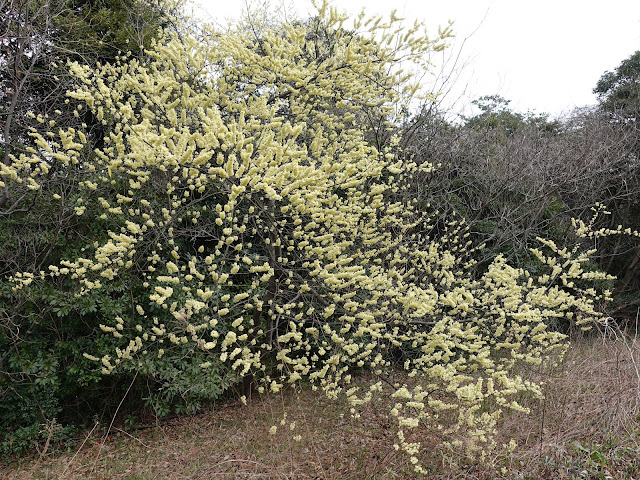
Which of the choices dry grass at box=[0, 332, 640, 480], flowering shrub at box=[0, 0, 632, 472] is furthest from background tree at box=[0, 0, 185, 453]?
dry grass at box=[0, 332, 640, 480]

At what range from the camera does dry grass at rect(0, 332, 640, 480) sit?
11.2 feet

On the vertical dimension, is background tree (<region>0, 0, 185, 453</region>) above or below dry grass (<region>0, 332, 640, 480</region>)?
above

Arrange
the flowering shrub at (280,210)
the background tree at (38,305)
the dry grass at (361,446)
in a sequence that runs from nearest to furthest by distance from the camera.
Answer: the flowering shrub at (280,210) < the dry grass at (361,446) < the background tree at (38,305)

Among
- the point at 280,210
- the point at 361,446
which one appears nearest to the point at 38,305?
the point at 280,210

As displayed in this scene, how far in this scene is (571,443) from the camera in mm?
3531

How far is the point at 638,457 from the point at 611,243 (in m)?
8.02

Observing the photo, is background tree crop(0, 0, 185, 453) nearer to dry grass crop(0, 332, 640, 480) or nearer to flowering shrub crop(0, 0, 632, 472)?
flowering shrub crop(0, 0, 632, 472)

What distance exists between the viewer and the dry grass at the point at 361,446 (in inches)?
134

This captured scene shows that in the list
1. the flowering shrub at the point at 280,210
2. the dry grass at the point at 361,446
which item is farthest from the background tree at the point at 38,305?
the dry grass at the point at 361,446

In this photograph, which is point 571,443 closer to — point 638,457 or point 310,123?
point 638,457

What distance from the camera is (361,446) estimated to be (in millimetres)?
4199

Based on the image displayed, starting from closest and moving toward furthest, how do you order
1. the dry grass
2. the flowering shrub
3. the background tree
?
the flowering shrub → the dry grass → the background tree

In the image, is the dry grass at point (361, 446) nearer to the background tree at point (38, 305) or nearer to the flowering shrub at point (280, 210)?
the flowering shrub at point (280, 210)

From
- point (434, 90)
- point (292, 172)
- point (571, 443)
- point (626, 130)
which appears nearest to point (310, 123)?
point (292, 172)
